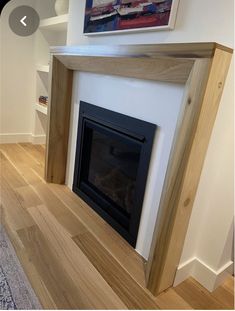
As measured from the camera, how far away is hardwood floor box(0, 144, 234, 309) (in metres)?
1.26

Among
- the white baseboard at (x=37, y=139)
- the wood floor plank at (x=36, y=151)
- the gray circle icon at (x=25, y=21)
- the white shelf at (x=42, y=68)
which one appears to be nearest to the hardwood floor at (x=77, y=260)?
the wood floor plank at (x=36, y=151)

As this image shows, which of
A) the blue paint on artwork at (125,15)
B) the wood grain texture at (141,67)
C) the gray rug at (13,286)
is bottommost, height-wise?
the gray rug at (13,286)

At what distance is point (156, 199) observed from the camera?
4.77ft

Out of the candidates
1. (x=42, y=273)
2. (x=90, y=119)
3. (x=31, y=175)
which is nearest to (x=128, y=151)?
(x=90, y=119)

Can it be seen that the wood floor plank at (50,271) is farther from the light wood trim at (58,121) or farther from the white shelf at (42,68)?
the white shelf at (42,68)

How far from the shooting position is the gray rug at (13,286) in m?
1.15

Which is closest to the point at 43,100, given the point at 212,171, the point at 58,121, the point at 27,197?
the point at 58,121

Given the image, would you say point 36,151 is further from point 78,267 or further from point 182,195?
point 182,195

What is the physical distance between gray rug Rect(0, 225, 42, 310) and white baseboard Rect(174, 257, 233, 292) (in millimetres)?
773

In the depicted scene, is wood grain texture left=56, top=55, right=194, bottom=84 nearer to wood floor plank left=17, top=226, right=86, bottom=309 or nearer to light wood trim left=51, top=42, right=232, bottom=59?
light wood trim left=51, top=42, right=232, bottom=59

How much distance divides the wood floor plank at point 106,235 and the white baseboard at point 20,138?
137 centimetres

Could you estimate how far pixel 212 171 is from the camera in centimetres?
126

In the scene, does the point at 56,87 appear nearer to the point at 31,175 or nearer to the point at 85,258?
the point at 31,175

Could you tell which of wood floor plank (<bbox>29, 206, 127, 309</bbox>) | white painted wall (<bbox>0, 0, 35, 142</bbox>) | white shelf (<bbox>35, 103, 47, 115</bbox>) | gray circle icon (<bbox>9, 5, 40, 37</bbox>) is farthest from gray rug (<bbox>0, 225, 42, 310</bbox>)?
gray circle icon (<bbox>9, 5, 40, 37</bbox>)
